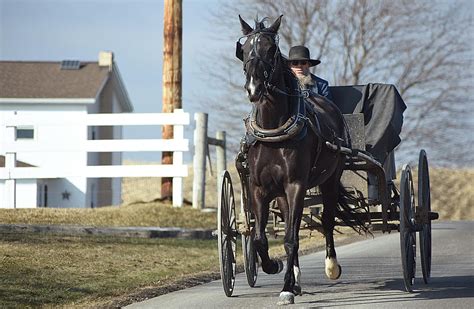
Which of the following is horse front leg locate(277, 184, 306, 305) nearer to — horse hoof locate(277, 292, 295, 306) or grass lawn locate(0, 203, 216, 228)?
horse hoof locate(277, 292, 295, 306)

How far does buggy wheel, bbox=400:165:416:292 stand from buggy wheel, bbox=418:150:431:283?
185 millimetres

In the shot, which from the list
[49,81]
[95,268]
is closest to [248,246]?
[95,268]

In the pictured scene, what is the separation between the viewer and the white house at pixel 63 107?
37875 mm

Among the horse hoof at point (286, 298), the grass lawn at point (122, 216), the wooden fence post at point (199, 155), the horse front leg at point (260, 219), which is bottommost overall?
the horse hoof at point (286, 298)

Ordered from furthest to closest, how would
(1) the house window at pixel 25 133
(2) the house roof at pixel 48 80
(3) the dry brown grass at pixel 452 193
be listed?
(3) the dry brown grass at pixel 452 193 → (2) the house roof at pixel 48 80 → (1) the house window at pixel 25 133

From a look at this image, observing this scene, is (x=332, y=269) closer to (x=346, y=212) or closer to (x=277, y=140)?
(x=346, y=212)

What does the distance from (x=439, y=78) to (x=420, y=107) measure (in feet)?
4.11

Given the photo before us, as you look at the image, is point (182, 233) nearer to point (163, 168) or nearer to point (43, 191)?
point (163, 168)

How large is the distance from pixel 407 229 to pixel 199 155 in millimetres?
10727

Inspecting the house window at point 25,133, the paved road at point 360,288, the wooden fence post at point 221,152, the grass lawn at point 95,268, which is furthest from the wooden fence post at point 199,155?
the house window at point 25,133

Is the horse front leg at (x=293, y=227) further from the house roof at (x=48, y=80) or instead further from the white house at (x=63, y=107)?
the house roof at (x=48, y=80)

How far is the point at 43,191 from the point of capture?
36.5m

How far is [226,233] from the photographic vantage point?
1177cm

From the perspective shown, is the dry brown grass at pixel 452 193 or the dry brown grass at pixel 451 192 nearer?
the dry brown grass at pixel 451 192
